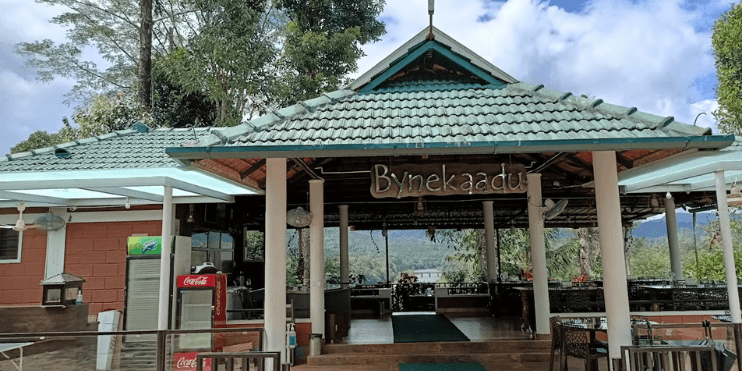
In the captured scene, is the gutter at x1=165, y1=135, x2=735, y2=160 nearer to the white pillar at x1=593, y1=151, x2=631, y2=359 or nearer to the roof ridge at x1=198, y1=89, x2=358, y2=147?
the roof ridge at x1=198, y1=89, x2=358, y2=147

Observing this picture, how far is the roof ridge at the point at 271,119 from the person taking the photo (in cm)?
503

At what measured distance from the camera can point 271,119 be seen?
565 centimetres

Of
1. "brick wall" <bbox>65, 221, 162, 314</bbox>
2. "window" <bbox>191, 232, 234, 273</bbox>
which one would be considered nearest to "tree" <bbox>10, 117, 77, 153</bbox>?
"window" <bbox>191, 232, 234, 273</bbox>

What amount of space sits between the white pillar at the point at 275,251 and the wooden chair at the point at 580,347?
3402 millimetres

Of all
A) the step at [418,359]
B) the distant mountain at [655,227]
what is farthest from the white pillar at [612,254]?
the distant mountain at [655,227]

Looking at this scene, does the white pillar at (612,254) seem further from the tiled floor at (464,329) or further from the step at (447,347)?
the tiled floor at (464,329)

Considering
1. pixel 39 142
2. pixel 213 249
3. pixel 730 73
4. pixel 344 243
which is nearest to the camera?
pixel 213 249

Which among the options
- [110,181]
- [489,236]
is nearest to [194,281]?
[110,181]

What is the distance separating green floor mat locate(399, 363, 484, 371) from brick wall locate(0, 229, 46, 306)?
6.47 metres

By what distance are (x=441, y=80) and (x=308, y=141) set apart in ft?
9.66

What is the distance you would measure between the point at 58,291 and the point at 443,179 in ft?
19.9

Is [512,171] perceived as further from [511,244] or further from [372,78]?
[511,244]

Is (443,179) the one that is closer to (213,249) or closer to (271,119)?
(271,119)

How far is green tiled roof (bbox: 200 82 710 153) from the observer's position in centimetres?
496
